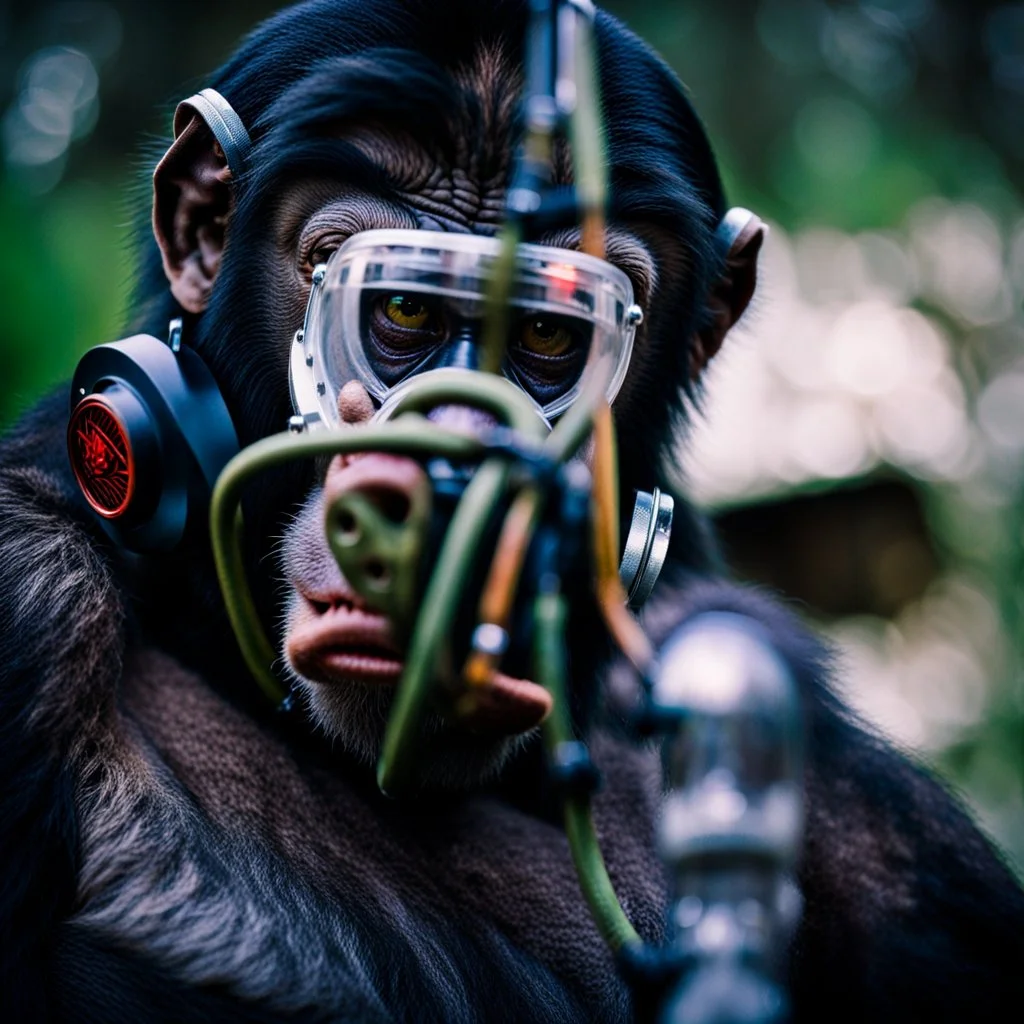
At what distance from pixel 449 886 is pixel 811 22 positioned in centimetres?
543

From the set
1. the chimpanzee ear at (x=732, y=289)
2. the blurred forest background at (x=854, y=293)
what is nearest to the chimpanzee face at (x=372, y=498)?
the chimpanzee ear at (x=732, y=289)

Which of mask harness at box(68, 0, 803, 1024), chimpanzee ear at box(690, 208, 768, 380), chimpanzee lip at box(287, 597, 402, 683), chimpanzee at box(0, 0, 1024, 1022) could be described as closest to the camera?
mask harness at box(68, 0, 803, 1024)

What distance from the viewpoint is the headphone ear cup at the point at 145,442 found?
6.35 feet

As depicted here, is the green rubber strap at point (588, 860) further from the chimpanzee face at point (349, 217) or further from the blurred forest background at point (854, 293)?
the blurred forest background at point (854, 293)

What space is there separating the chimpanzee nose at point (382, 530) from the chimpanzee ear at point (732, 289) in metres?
1.50

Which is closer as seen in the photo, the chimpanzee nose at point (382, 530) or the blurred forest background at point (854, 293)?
the chimpanzee nose at point (382, 530)

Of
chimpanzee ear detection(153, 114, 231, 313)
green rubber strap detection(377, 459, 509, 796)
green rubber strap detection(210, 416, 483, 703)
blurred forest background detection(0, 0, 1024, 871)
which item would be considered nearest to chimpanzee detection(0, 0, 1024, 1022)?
chimpanzee ear detection(153, 114, 231, 313)

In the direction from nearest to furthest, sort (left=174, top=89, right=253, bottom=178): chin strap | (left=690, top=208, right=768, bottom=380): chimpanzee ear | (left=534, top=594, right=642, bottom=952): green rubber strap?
(left=534, top=594, right=642, bottom=952): green rubber strap
(left=174, top=89, right=253, bottom=178): chin strap
(left=690, top=208, right=768, bottom=380): chimpanzee ear

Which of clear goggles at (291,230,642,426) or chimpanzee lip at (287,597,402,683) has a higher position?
clear goggles at (291,230,642,426)

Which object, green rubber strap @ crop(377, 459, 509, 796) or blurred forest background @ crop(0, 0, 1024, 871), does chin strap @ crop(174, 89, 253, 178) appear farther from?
blurred forest background @ crop(0, 0, 1024, 871)

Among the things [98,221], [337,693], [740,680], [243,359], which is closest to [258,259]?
[243,359]

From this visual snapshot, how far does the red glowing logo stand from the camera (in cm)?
194

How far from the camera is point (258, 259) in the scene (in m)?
2.24

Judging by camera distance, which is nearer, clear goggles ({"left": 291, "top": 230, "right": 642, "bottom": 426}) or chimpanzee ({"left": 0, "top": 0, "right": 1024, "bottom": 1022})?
clear goggles ({"left": 291, "top": 230, "right": 642, "bottom": 426})
